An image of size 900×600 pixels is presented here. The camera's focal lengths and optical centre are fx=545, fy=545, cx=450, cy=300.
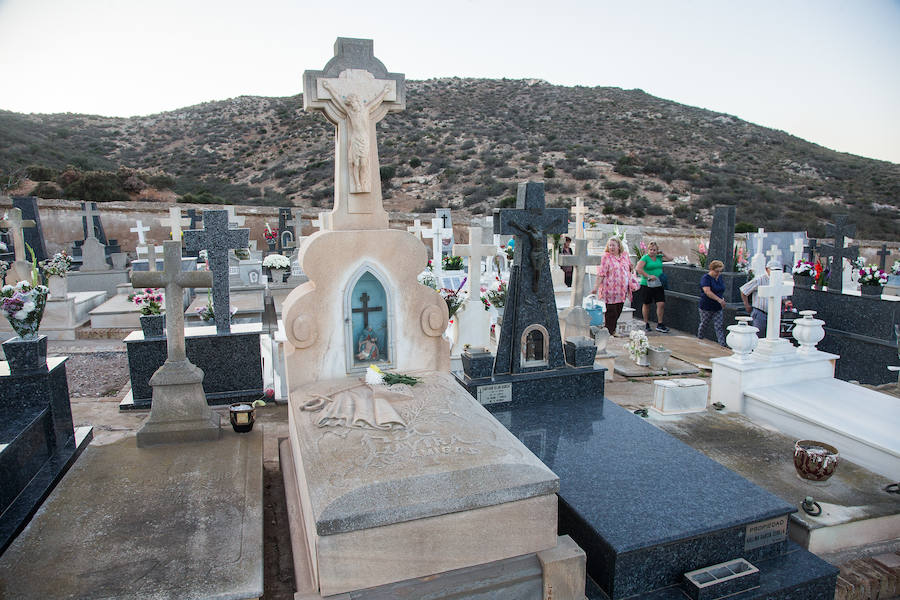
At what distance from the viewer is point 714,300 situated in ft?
30.5

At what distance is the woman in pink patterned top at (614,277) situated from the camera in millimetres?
8609

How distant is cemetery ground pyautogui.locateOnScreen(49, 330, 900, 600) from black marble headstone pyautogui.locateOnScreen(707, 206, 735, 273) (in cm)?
295

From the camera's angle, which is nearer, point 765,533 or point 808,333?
point 765,533

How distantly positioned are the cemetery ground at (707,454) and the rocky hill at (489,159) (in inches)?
860

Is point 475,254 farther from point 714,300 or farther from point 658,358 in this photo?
point 714,300

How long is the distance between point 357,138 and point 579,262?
3572mm

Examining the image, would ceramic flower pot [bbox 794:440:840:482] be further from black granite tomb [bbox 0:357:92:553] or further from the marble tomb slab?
black granite tomb [bbox 0:357:92:553]

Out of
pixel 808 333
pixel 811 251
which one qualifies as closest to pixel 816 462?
pixel 808 333

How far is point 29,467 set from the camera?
162 inches

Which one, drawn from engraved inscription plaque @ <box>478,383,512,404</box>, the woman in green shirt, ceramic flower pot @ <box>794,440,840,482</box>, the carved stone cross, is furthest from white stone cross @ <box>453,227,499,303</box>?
the woman in green shirt

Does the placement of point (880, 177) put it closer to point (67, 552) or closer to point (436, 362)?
point (436, 362)

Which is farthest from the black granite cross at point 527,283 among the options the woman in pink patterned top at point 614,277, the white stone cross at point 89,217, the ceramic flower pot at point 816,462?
the white stone cross at point 89,217

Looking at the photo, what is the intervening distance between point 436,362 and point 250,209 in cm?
2187

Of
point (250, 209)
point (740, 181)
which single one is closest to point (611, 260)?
point (250, 209)
